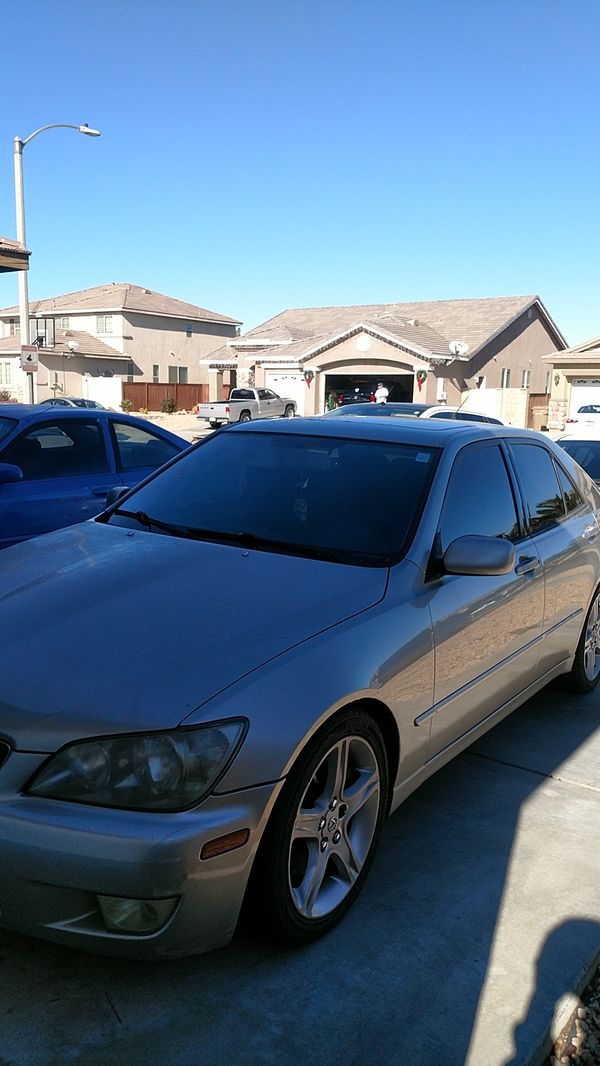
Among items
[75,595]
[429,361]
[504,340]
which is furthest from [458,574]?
[504,340]

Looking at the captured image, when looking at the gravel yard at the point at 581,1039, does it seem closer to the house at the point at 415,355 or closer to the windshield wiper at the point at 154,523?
the windshield wiper at the point at 154,523

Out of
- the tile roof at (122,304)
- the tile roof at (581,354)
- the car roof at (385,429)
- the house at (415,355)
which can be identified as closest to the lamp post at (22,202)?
the car roof at (385,429)

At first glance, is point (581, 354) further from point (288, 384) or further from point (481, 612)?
point (481, 612)

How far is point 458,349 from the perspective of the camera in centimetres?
3422

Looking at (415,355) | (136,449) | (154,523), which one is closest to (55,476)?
(136,449)

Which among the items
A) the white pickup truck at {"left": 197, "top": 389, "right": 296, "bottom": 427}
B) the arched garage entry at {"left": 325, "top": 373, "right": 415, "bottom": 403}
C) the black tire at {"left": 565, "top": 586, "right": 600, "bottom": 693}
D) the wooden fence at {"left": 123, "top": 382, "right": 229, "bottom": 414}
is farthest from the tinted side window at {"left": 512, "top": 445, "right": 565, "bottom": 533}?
the wooden fence at {"left": 123, "top": 382, "right": 229, "bottom": 414}

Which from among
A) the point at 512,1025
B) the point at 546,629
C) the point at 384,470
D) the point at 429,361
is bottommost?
the point at 512,1025

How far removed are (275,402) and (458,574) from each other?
3276cm

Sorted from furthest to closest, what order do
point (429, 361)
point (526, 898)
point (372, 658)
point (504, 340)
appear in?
point (504, 340) → point (429, 361) → point (526, 898) → point (372, 658)

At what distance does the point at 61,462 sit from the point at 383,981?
4628mm

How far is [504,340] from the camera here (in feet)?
129

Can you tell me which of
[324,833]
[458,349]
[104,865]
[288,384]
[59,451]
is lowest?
[324,833]

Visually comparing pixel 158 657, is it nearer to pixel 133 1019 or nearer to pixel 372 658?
pixel 372 658

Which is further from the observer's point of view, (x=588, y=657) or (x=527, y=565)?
(x=588, y=657)
